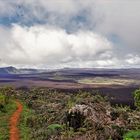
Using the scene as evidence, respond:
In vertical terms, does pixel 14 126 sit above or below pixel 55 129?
below

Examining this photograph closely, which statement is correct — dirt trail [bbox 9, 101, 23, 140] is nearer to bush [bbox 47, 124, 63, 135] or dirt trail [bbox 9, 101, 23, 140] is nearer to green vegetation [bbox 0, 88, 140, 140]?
green vegetation [bbox 0, 88, 140, 140]

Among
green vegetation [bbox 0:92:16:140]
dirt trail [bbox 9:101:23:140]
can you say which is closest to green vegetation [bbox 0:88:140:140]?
green vegetation [bbox 0:92:16:140]

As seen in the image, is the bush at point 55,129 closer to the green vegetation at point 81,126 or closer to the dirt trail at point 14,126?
the green vegetation at point 81,126

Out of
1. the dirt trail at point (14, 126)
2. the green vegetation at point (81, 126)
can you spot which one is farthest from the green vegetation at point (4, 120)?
the dirt trail at point (14, 126)

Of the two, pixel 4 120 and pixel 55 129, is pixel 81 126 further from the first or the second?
pixel 4 120

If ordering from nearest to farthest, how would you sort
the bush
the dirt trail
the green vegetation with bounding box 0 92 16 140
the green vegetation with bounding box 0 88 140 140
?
the green vegetation with bounding box 0 88 140 140
the bush
the dirt trail
the green vegetation with bounding box 0 92 16 140

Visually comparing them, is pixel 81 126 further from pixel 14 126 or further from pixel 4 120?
pixel 4 120

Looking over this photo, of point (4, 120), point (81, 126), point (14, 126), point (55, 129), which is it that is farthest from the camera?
point (4, 120)

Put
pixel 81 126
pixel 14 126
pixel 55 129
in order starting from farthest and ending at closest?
1. pixel 14 126
2. pixel 81 126
3. pixel 55 129

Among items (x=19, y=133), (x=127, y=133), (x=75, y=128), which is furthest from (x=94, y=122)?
(x=19, y=133)

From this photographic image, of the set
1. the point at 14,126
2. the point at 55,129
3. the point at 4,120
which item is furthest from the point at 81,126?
the point at 4,120

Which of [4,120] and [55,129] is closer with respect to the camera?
[55,129]

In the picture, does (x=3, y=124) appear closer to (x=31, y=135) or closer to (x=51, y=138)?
(x=31, y=135)

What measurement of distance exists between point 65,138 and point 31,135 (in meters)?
4.25
